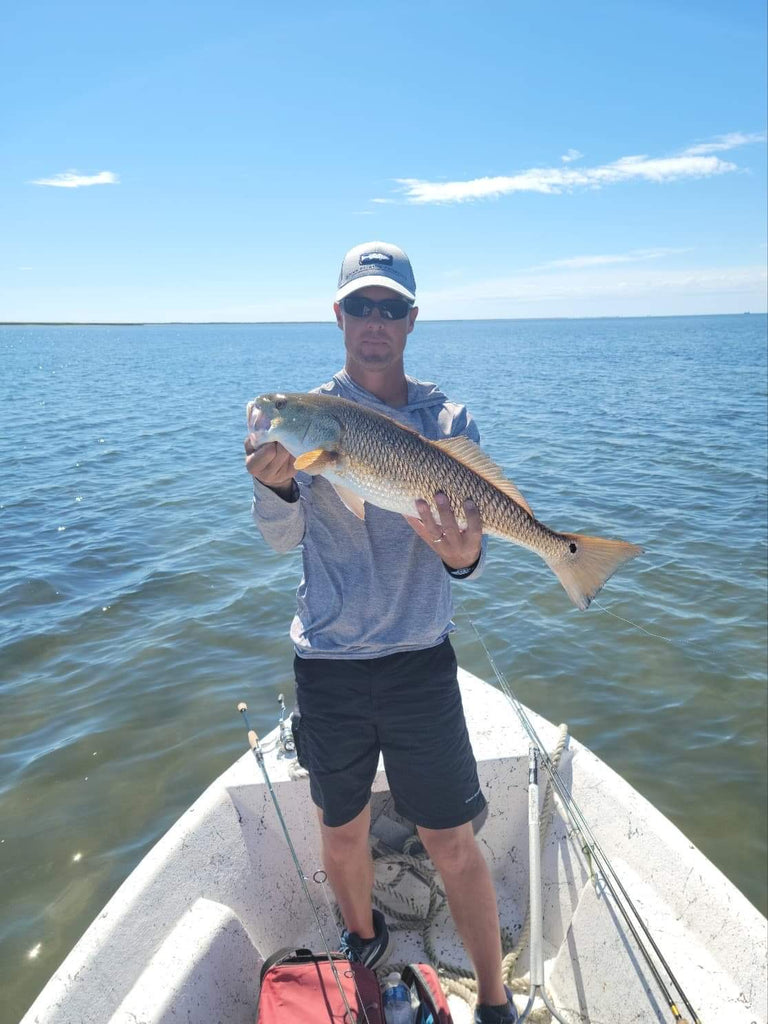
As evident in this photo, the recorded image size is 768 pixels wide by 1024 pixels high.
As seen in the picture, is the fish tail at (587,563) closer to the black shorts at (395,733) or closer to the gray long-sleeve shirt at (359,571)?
the gray long-sleeve shirt at (359,571)

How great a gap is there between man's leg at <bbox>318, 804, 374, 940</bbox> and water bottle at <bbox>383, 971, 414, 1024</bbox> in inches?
14.5

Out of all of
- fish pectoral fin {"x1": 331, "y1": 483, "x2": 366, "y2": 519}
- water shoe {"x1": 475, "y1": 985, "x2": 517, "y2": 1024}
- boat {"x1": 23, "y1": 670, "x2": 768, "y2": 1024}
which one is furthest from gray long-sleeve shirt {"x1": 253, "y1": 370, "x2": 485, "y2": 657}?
water shoe {"x1": 475, "y1": 985, "x2": 517, "y2": 1024}

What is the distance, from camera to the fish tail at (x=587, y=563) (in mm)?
3227

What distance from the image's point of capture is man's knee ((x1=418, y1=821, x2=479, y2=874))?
3.30m

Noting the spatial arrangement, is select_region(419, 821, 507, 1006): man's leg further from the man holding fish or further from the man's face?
the man's face

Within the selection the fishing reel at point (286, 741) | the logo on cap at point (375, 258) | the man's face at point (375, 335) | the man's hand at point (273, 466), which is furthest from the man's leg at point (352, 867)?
the logo on cap at point (375, 258)

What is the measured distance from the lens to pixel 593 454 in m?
19.1

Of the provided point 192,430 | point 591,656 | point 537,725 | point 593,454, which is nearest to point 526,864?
point 537,725

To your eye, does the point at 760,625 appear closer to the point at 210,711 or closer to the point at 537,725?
the point at 537,725

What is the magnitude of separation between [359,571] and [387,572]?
5.5 inches

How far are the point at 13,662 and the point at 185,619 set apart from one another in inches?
86.8

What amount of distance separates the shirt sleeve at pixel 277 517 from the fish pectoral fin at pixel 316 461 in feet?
0.63

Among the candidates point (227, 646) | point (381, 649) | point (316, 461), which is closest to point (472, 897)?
point (381, 649)

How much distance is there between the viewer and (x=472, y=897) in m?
3.34
